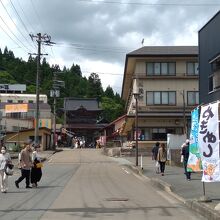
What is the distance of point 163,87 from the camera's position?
59.3 metres

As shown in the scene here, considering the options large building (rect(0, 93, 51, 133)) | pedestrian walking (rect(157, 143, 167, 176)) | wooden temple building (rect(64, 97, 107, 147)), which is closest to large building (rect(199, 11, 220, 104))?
pedestrian walking (rect(157, 143, 167, 176))

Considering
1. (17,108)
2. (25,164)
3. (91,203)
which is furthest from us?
(17,108)

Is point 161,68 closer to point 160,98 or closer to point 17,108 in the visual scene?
point 160,98

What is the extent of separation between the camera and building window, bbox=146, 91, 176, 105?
2330 inches

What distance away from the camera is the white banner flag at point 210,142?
1235cm

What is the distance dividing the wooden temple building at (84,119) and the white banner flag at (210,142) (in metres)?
90.1

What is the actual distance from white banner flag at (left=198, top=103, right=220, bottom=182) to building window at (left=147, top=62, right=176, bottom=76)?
47283 mm

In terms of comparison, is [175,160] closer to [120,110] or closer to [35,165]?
[35,165]

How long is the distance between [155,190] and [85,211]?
671 centimetres

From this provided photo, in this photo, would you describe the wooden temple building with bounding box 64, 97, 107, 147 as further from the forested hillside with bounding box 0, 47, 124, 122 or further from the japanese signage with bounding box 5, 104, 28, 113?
the japanese signage with bounding box 5, 104, 28, 113

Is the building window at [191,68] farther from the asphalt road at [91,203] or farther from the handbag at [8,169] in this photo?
the handbag at [8,169]

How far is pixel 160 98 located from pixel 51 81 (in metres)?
Result: 56.7

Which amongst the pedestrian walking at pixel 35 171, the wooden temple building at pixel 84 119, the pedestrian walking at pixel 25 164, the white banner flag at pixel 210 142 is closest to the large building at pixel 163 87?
the pedestrian walking at pixel 35 171

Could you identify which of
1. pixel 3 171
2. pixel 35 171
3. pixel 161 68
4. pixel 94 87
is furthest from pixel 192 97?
pixel 94 87
